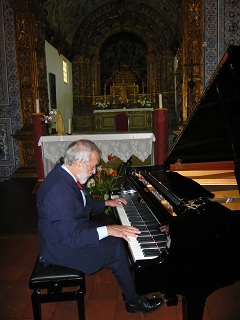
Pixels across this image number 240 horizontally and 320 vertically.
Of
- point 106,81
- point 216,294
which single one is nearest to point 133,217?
point 216,294

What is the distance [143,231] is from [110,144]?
358 centimetres

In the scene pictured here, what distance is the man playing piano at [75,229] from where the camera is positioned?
179 cm

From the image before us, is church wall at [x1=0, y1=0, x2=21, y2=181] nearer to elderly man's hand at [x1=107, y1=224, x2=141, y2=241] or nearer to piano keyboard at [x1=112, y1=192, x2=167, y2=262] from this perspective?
piano keyboard at [x1=112, y1=192, x2=167, y2=262]

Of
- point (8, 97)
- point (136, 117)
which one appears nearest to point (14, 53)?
point (8, 97)

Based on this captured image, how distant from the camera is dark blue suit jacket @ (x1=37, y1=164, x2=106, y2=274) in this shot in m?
1.79

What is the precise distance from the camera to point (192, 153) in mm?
3027

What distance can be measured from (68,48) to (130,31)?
10.2ft

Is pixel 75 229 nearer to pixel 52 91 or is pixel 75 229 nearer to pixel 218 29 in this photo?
pixel 218 29

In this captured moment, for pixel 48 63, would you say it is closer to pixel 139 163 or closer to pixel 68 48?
pixel 68 48

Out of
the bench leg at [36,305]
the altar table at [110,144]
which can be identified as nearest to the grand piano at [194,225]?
the bench leg at [36,305]

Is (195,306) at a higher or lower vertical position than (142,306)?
higher

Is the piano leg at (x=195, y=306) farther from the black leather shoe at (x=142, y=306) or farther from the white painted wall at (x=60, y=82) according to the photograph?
the white painted wall at (x=60, y=82)

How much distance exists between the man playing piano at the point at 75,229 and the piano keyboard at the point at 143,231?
82 millimetres

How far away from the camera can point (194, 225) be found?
149 centimetres
